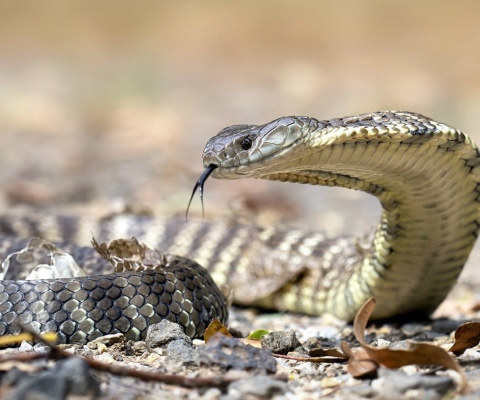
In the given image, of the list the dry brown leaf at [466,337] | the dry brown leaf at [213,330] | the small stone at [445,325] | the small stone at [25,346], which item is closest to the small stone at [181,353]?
the dry brown leaf at [213,330]

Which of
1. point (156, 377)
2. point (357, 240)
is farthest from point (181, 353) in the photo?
point (357, 240)

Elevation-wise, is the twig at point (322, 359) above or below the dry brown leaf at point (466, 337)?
below

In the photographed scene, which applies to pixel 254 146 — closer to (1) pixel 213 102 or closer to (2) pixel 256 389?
(2) pixel 256 389

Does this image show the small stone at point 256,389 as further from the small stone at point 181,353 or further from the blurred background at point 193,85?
the blurred background at point 193,85

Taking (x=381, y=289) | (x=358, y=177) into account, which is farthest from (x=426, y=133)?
(x=381, y=289)

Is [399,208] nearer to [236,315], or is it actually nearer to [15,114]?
[236,315]

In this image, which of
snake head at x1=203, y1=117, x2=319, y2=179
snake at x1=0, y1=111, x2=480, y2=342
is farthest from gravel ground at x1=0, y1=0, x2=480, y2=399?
snake head at x1=203, y1=117, x2=319, y2=179

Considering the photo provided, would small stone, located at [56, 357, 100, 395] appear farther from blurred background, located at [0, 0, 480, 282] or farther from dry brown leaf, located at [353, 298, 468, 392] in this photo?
blurred background, located at [0, 0, 480, 282]
